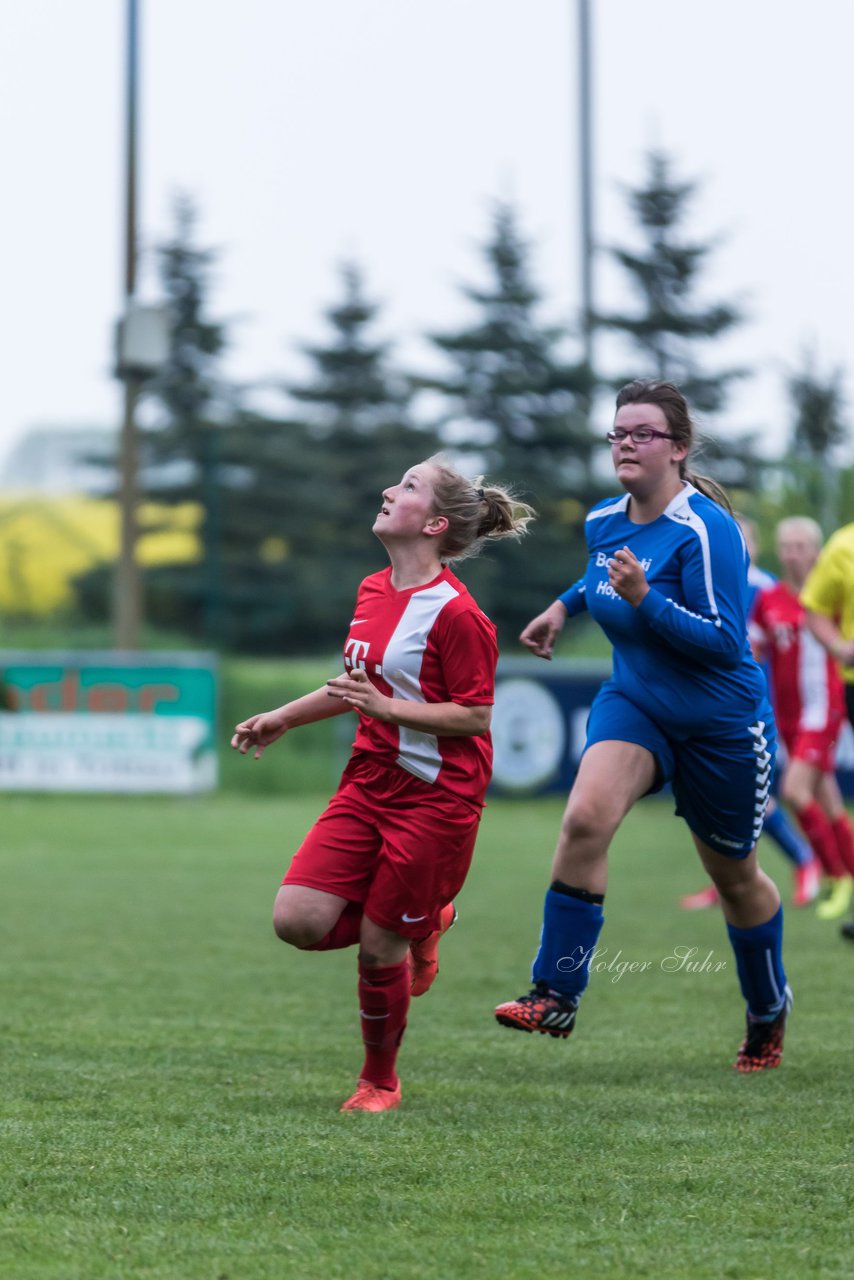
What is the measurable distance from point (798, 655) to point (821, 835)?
3.29 feet

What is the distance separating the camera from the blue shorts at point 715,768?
4.65 metres

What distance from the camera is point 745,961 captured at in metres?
4.99

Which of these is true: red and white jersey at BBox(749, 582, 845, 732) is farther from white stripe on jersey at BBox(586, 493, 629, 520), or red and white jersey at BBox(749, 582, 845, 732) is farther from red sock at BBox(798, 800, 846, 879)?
white stripe on jersey at BBox(586, 493, 629, 520)

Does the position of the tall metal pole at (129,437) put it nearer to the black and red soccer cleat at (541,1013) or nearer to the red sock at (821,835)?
the red sock at (821,835)

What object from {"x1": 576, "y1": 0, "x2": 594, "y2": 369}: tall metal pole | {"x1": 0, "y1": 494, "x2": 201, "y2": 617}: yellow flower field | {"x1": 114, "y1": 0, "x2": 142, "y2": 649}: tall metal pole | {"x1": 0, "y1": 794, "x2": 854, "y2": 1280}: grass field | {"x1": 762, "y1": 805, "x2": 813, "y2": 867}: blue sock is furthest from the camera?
{"x1": 0, "y1": 494, "x2": 201, "y2": 617}: yellow flower field

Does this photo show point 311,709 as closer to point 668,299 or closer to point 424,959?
point 424,959

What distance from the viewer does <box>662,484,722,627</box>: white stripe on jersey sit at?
178 inches

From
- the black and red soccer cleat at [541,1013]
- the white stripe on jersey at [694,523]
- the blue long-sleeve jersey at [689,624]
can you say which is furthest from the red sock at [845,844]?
the black and red soccer cleat at [541,1013]

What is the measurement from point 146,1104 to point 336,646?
2549 cm

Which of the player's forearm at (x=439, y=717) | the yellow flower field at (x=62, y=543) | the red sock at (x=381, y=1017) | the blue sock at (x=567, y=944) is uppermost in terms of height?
the yellow flower field at (x=62, y=543)

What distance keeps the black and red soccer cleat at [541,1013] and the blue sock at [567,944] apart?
0.07 feet

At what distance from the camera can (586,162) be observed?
890 inches

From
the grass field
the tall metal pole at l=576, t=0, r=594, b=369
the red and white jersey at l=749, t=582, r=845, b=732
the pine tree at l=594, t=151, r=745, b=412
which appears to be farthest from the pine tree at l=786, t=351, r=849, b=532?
the grass field

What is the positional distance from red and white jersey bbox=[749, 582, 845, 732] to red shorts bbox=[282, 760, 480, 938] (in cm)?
517
